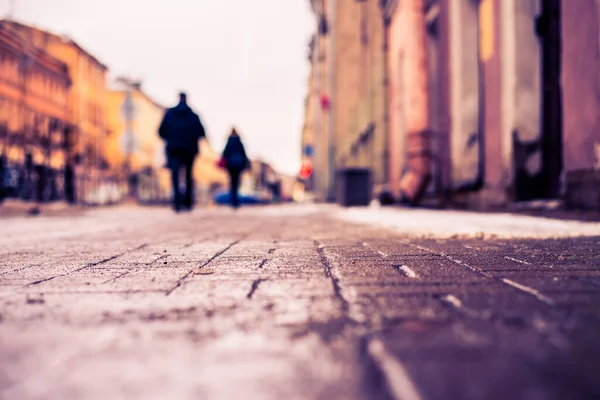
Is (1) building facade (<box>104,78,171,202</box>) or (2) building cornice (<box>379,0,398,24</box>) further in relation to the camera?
(1) building facade (<box>104,78,171,202</box>)

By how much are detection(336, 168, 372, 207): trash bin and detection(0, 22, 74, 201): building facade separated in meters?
9.40

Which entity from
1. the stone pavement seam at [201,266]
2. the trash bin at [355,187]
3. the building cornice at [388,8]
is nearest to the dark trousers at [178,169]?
the trash bin at [355,187]

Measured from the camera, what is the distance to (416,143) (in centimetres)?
1063

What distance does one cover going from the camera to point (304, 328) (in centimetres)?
141

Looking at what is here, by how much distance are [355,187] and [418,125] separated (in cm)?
414

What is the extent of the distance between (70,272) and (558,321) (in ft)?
6.65

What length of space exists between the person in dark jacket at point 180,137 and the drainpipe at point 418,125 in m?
4.28

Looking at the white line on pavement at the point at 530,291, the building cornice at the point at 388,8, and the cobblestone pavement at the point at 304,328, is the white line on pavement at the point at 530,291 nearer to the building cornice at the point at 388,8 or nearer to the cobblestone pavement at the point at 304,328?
the cobblestone pavement at the point at 304,328

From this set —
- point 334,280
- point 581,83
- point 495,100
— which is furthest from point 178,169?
point 334,280

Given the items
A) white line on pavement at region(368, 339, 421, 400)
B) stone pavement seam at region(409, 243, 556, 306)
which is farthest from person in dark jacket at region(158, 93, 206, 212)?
white line on pavement at region(368, 339, 421, 400)

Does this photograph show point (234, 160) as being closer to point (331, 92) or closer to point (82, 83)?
point (331, 92)

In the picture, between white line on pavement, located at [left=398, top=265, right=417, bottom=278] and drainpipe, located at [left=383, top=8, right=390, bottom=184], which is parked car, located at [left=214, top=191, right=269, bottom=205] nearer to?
drainpipe, located at [left=383, top=8, right=390, bottom=184]

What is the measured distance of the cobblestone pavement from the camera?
3.31 ft

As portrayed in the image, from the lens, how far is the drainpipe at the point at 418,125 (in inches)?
418
